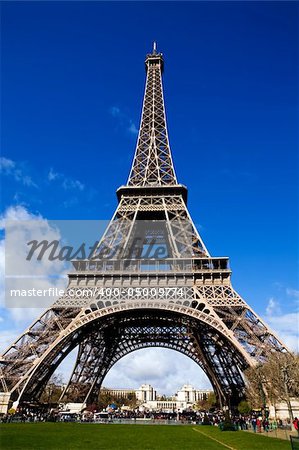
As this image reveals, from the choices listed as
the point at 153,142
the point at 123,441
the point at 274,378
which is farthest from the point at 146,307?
the point at 153,142

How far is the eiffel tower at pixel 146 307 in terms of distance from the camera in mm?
33656

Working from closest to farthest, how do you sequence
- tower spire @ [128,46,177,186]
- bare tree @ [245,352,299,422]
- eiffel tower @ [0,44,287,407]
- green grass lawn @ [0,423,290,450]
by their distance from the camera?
green grass lawn @ [0,423,290,450] → bare tree @ [245,352,299,422] → eiffel tower @ [0,44,287,407] → tower spire @ [128,46,177,186]

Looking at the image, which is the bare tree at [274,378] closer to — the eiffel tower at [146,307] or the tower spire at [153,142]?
the eiffel tower at [146,307]

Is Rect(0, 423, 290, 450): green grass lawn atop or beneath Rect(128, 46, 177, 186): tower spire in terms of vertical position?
beneath

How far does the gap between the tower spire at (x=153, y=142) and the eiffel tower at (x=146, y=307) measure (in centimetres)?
15

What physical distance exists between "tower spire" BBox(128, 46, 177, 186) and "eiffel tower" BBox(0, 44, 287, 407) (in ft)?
0.50

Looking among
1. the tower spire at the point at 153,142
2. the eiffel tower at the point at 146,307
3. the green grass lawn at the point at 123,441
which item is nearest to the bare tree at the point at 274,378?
the eiffel tower at the point at 146,307

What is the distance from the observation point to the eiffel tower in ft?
110

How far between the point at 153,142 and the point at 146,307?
2524 centimetres

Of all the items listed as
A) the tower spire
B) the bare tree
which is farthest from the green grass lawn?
the tower spire

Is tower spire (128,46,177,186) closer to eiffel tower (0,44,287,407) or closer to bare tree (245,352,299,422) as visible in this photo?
eiffel tower (0,44,287,407)

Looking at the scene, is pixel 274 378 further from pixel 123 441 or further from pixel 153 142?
pixel 153 142

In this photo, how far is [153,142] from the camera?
5288cm

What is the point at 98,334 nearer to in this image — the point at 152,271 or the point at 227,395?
the point at 152,271
